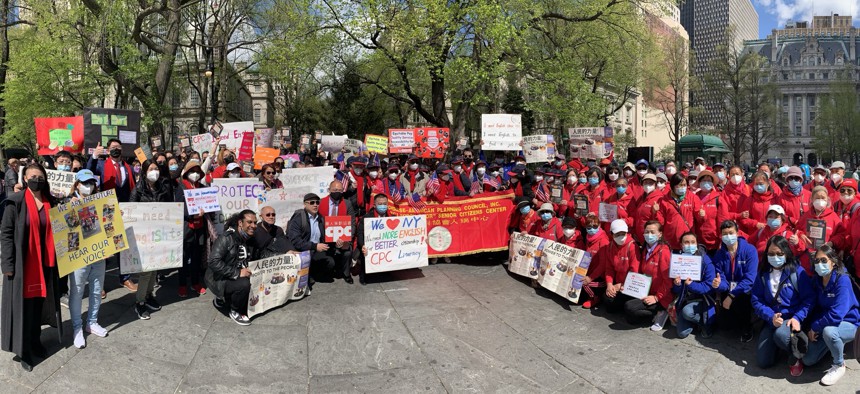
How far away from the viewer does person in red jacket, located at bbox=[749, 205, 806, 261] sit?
6.27 metres

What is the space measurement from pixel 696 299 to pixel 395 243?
14.1ft

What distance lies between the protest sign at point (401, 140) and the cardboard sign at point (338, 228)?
6.68 m

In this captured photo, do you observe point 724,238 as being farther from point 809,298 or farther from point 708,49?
point 708,49

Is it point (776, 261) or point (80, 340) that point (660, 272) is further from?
point (80, 340)

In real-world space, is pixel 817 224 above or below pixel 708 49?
below

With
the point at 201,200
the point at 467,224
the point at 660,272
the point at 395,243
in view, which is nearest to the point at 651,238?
the point at 660,272

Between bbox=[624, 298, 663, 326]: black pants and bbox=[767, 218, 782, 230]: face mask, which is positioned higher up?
bbox=[767, 218, 782, 230]: face mask

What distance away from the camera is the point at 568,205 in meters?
9.57

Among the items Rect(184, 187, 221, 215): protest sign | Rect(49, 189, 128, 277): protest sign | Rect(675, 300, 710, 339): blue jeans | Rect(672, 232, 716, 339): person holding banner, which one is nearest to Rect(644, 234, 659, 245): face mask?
Rect(672, 232, 716, 339): person holding banner

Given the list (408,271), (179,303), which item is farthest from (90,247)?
(408,271)

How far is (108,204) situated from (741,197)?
28.0 feet

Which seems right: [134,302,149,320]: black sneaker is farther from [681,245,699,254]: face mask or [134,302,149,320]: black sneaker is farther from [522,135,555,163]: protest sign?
[522,135,555,163]: protest sign

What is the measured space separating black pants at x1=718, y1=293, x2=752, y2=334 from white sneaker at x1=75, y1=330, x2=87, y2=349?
7.25 m

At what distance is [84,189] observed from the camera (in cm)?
614
